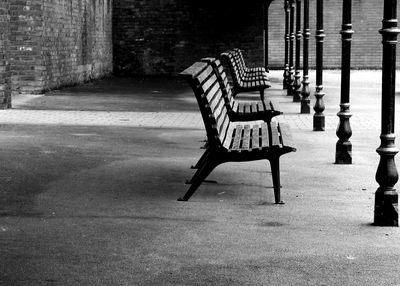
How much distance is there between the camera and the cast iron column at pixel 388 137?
20.8 feet

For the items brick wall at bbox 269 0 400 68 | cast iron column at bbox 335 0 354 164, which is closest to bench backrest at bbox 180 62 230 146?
cast iron column at bbox 335 0 354 164

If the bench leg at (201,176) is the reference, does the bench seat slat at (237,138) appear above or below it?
above

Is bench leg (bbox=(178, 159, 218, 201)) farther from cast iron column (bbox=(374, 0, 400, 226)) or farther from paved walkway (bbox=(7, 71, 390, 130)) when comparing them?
paved walkway (bbox=(7, 71, 390, 130))

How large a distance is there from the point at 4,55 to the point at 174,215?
9.08 meters

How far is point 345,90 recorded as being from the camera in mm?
9344

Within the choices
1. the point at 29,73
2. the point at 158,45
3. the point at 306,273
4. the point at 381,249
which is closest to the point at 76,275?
the point at 306,273

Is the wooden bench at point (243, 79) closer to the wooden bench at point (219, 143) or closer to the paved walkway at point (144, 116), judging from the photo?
the paved walkway at point (144, 116)

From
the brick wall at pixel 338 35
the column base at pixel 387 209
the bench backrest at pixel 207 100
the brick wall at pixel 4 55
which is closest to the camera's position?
the column base at pixel 387 209

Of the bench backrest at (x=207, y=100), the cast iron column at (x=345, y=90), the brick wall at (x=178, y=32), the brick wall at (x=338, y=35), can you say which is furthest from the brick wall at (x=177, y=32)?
the bench backrest at (x=207, y=100)

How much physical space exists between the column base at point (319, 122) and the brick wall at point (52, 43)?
7492 millimetres

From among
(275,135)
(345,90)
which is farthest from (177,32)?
(275,135)

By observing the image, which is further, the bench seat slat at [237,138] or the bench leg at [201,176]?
the bench seat slat at [237,138]

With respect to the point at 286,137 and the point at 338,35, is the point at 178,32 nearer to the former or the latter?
the point at 338,35

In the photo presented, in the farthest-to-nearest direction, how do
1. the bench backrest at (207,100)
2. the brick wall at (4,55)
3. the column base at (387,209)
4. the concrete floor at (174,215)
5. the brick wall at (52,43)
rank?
the brick wall at (52,43) → the brick wall at (4,55) → the bench backrest at (207,100) → the column base at (387,209) → the concrete floor at (174,215)
